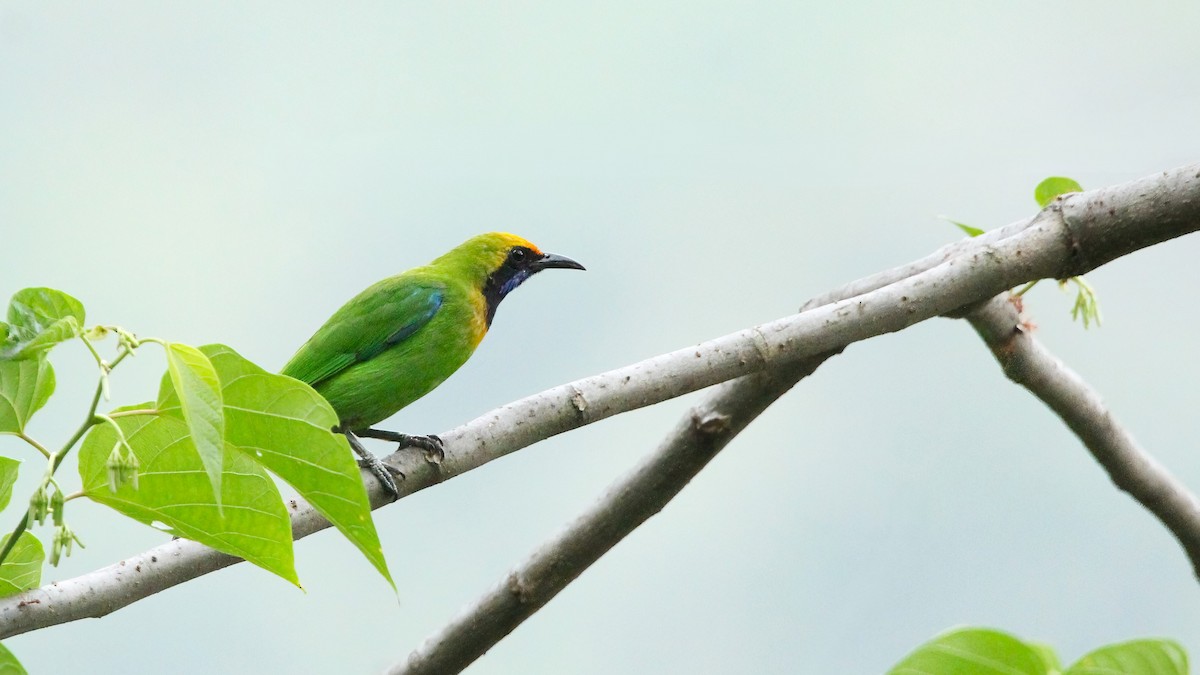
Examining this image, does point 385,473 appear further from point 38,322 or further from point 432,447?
point 38,322

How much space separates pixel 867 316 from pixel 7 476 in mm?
1888

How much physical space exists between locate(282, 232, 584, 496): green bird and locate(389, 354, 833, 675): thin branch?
0.62 meters

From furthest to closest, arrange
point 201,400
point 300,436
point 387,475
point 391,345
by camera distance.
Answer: point 391,345
point 387,475
point 300,436
point 201,400

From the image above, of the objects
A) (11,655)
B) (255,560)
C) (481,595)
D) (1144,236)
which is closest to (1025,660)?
(255,560)

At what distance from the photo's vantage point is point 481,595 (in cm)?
350

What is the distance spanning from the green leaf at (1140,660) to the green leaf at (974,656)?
0.15 ft

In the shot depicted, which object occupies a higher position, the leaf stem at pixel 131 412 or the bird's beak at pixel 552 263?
the bird's beak at pixel 552 263

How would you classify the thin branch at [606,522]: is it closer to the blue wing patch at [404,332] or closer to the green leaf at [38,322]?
the blue wing patch at [404,332]

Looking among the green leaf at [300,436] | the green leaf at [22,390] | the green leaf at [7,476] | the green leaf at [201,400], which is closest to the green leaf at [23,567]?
the green leaf at [7,476]

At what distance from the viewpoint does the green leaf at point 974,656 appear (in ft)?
3.58

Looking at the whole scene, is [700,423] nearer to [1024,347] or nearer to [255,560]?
[1024,347]

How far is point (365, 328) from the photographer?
4102 mm

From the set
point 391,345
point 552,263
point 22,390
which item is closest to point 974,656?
point 22,390

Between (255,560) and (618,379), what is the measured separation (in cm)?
102
